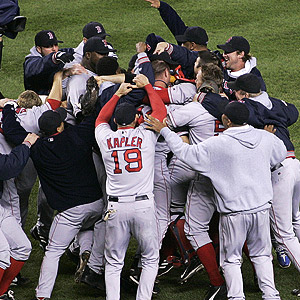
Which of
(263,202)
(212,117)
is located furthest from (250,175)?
(212,117)

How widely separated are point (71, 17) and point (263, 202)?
9.80 meters

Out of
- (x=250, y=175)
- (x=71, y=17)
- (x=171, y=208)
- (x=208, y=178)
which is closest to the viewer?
(x=250, y=175)

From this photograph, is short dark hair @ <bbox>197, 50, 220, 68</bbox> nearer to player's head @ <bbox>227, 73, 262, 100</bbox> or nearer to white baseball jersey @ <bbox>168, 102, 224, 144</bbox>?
player's head @ <bbox>227, 73, 262, 100</bbox>

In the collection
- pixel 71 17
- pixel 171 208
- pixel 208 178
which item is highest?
pixel 208 178

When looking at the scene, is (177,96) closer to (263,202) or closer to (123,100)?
(123,100)

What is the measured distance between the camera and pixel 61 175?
549 centimetres

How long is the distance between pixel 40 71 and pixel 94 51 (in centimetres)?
54

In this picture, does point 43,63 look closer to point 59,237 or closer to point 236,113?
point 59,237

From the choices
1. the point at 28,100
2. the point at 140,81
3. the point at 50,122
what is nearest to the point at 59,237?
the point at 50,122

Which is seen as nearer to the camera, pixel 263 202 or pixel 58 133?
pixel 263 202

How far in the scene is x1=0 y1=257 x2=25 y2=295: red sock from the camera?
5418mm

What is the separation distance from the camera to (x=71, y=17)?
13992 millimetres

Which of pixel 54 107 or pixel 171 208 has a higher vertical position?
pixel 54 107

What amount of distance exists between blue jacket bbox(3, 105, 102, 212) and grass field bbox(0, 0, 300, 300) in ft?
14.4
